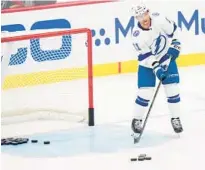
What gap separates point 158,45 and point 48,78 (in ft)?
5.63

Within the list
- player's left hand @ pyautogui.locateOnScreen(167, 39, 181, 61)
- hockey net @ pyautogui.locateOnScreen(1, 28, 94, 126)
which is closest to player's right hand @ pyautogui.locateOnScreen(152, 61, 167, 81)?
player's left hand @ pyautogui.locateOnScreen(167, 39, 181, 61)

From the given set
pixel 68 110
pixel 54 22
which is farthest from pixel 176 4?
pixel 68 110

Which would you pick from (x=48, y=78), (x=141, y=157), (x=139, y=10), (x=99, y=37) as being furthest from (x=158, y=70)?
(x=99, y=37)

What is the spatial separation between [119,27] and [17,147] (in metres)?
2.12

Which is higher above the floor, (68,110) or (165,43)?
(165,43)

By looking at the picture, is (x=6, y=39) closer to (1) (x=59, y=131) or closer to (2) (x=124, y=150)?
(1) (x=59, y=131)

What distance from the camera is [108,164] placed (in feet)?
14.3

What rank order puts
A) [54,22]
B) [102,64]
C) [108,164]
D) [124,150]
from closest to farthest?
1. [108,164]
2. [124,150]
3. [54,22]
4. [102,64]

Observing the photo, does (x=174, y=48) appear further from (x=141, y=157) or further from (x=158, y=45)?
(x=141, y=157)

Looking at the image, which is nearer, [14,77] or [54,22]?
[14,77]

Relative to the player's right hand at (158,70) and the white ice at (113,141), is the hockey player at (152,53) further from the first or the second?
the white ice at (113,141)

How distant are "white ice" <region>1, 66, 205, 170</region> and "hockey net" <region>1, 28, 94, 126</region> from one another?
0.26ft

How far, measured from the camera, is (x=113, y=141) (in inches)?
193

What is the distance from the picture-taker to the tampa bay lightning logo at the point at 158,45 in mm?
4668
